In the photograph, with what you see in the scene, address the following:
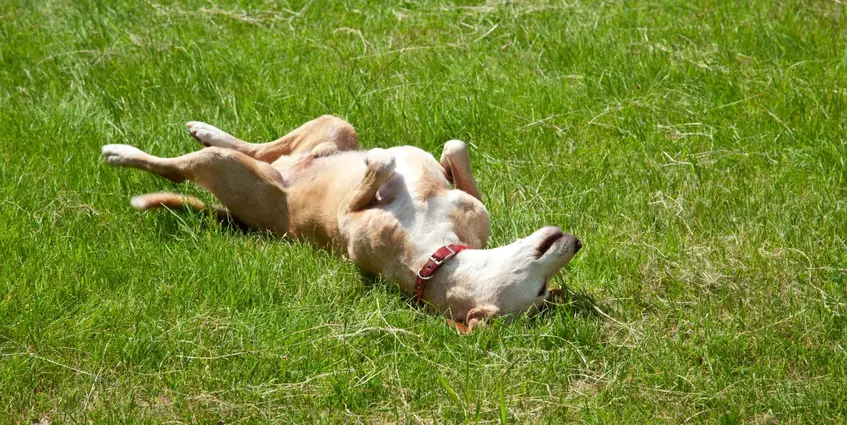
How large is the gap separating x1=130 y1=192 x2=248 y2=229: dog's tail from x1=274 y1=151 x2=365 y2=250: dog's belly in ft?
1.03

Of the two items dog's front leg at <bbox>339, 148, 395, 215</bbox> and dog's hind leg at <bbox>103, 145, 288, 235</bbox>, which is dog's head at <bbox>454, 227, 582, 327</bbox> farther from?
dog's hind leg at <bbox>103, 145, 288, 235</bbox>

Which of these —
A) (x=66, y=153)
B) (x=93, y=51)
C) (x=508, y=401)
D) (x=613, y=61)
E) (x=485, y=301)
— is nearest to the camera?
(x=508, y=401)

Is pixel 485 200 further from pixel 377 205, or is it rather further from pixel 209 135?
pixel 209 135

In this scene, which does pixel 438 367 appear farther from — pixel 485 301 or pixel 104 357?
pixel 104 357

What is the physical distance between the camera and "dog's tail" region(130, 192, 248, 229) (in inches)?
199

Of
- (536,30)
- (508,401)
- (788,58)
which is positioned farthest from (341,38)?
(508,401)

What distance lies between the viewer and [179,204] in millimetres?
5105

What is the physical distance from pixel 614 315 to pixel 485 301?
1.88 feet

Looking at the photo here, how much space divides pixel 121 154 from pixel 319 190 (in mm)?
1069

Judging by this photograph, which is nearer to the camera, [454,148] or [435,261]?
[435,261]

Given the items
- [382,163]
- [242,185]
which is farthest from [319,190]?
[382,163]

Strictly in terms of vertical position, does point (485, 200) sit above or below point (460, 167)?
below

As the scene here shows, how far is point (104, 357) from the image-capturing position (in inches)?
156

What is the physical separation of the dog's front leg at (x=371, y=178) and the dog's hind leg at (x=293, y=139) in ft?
2.22
